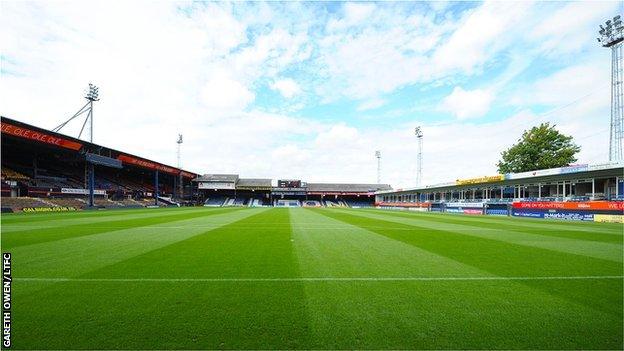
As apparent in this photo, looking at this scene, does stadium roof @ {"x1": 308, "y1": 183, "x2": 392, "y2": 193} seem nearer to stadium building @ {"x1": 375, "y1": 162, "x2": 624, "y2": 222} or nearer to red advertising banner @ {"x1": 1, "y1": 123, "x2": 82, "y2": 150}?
stadium building @ {"x1": 375, "y1": 162, "x2": 624, "y2": 222}

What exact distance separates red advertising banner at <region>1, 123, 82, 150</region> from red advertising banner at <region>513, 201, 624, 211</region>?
166ft

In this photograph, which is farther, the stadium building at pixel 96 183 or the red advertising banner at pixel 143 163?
the red advertising banner at pixel 143 163

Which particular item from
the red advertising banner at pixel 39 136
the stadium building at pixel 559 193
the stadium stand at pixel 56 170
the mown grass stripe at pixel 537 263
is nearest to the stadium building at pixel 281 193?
the stadium stand at pixel 56 170

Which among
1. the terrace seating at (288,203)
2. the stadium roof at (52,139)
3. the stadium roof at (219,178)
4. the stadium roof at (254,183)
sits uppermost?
the stadium roof at (52,139)

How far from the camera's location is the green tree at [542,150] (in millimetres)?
52625

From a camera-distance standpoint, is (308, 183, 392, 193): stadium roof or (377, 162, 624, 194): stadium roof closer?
(377, 162, 624, 194): stadium roof

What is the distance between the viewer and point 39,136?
34.2m

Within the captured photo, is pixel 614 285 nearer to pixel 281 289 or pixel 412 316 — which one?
pixel 412 316

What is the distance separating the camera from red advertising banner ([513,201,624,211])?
83.6ft

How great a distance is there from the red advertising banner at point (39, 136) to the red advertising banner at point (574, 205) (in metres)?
50.7

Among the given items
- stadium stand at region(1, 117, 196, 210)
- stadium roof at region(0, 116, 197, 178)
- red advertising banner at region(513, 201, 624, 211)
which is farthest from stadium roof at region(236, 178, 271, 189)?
red advertising banner at region(513, 201, 624, 211)

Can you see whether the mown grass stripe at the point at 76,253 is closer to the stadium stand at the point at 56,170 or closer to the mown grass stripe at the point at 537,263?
the mown grass stripe at the point at 537,263

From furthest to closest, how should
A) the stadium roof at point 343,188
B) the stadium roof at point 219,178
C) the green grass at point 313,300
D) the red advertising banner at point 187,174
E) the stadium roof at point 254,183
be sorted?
the stadium roof at point 343,188
the stadium roof at point 219,178
the stadium roof at point 254,183
the red advertising banner at point 187,174
the green grass at point 313,300

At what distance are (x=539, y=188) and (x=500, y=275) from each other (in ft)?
135
